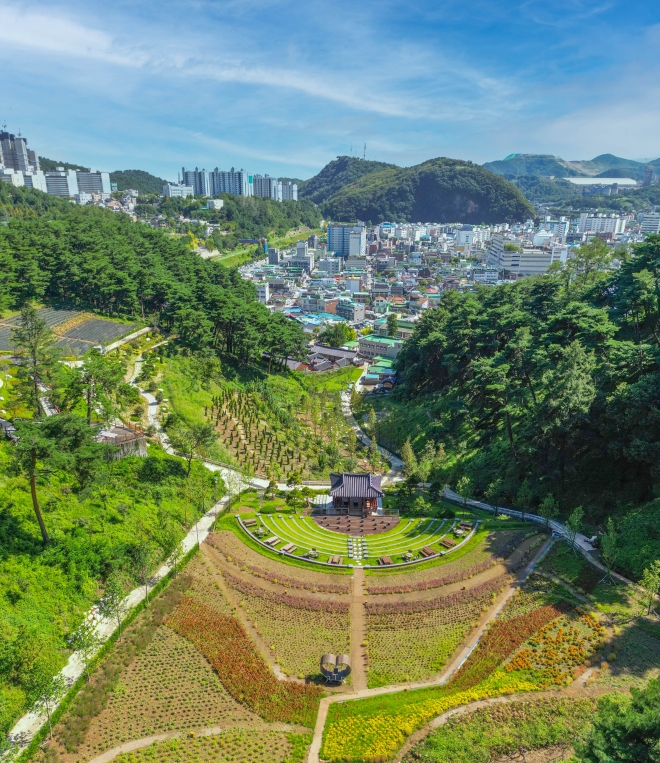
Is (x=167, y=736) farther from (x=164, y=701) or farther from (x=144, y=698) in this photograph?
(x=144, y=698)

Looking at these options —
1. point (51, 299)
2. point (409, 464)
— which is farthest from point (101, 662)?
point (51, 299)

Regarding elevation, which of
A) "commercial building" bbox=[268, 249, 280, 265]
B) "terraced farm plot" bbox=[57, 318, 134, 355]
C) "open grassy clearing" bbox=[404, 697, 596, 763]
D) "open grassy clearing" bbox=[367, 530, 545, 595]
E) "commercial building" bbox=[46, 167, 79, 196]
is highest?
"commercial building" bbox=[46, 167, 79, 196]

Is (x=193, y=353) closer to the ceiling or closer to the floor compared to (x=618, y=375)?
closer to the floor

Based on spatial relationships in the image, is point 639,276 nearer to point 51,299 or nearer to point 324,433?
point 324,433

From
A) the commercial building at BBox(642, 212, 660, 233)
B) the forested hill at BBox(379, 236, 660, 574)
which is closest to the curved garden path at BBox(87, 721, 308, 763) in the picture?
the forested hill at BBox(379, 236, 660, 574)

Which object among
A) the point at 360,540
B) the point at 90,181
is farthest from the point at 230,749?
the point at 90,181

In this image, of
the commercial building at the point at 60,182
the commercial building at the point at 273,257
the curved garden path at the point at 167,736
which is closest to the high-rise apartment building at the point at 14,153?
the commercial building at the point at 60,182

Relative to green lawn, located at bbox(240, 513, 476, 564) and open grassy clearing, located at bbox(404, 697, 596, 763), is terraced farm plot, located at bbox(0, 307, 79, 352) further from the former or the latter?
open grassy clearing, located at bbox(404, 697, 596, 763)
